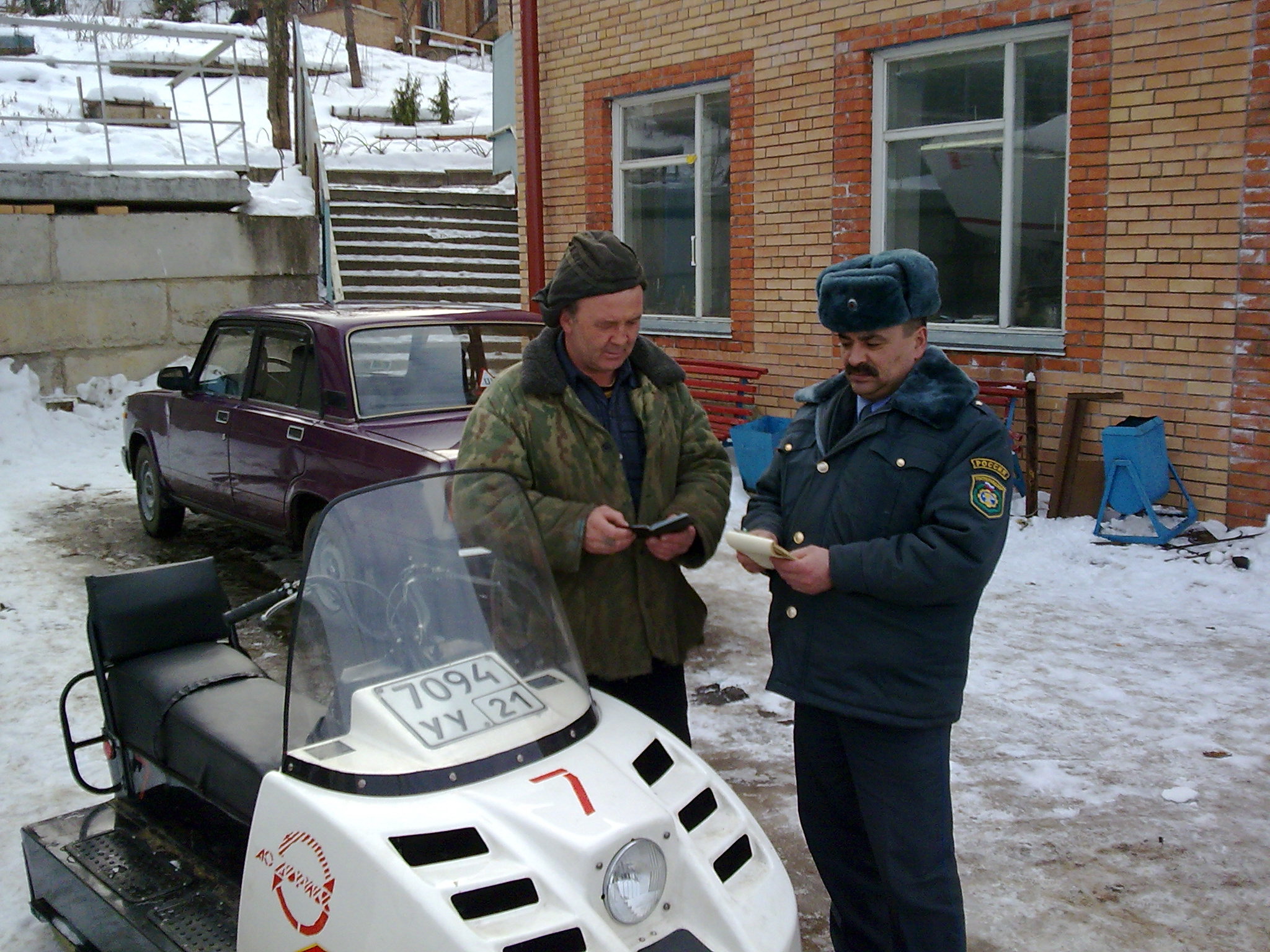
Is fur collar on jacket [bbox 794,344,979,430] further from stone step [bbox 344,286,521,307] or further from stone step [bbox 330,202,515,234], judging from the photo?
stone step [bbox 330,202,515,234]

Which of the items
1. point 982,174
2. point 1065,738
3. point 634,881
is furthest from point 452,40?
point 634,881

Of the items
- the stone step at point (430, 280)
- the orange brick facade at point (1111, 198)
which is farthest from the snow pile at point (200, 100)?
the orange brick facade at point (1111, 198)

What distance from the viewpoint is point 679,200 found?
1106 cm

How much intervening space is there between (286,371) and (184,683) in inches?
145

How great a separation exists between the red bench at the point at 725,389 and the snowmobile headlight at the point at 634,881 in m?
7.75

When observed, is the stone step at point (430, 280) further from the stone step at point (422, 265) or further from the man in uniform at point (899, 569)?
the man in uniform at point (899, 569)

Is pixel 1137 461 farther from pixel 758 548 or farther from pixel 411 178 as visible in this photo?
pixel 411 178

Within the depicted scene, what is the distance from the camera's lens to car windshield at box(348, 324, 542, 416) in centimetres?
624

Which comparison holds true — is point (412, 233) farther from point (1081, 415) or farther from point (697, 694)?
point (697, 694)

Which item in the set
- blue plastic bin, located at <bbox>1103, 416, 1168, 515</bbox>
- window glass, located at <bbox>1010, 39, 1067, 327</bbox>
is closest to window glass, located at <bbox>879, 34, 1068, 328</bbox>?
window glass, located at <bbox>1010, 39, 1067, 327</bbox>

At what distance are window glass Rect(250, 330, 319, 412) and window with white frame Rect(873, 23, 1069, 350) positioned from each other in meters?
4.24

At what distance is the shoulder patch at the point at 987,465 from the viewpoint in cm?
262

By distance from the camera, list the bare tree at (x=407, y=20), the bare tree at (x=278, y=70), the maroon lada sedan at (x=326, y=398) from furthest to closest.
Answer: the bare tree at (x=407, y=20), the bare tree at (x=278, y=70), the maroon lada sedan at (x=326, y=398)

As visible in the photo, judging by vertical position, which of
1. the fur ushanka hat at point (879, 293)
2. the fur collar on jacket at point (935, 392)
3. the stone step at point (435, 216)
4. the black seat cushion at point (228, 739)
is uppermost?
the stone step at point (435, 216)
